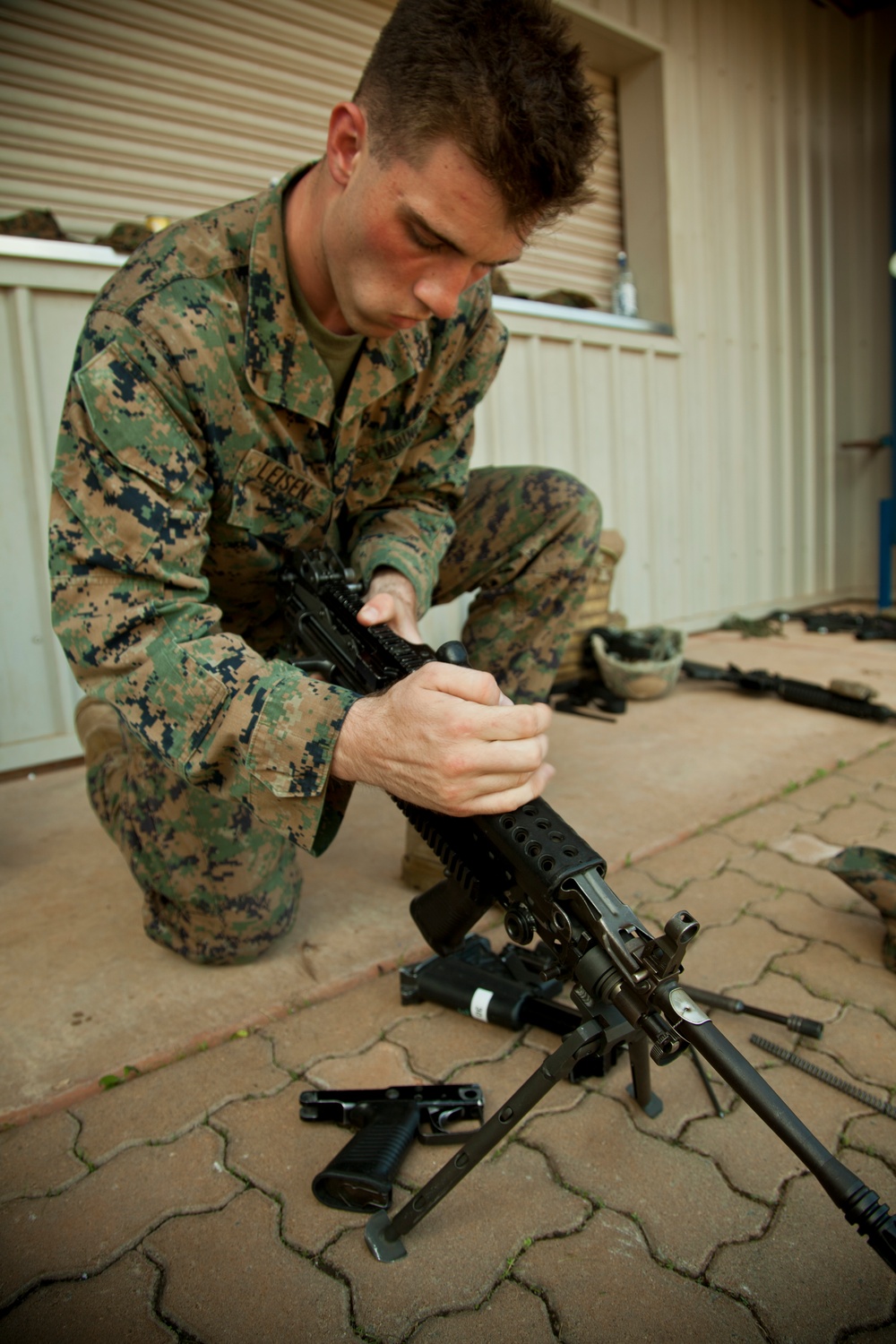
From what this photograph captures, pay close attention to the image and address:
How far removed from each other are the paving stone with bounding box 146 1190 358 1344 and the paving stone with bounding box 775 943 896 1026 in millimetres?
1109

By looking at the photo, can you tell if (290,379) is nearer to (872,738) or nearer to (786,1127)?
(786,1127)

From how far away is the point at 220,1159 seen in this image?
4.47ft

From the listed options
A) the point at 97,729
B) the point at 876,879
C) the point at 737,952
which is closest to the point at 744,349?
the point at 876,879

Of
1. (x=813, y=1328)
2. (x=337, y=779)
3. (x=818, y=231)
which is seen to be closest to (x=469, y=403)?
(x=337, y=779)

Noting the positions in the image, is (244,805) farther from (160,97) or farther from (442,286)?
(160,97)

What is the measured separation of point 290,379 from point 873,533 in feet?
21.2

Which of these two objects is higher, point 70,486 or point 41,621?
point 70,486

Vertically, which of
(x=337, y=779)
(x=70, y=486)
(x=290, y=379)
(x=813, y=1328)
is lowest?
(x=813, y=1328)

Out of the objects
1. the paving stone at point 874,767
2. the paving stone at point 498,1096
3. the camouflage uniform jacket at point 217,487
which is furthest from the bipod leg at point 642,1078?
the paving stone at point 874,767

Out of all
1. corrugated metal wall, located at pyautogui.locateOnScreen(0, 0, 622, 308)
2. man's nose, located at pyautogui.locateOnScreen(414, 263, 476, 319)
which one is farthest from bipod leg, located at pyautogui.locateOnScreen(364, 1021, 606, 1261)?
corrugated metal wall, located at pyautogui.locateOnScreen(0, 0, 622, 308)

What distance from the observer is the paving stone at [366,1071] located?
4.99ft

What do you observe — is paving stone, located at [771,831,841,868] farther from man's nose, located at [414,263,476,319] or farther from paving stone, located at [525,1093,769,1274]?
man's nose, located at [414,263,476,319]

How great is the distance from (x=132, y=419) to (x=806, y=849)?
2002 millimetres

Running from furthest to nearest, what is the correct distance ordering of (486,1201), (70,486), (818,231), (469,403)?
(818,231) → (469,403) → (70,486) → (486,1201)
